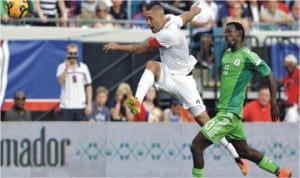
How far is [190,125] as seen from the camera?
2059cm

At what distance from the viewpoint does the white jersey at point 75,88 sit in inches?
850

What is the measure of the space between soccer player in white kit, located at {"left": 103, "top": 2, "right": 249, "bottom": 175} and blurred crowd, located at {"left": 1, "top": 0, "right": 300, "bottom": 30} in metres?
5.50

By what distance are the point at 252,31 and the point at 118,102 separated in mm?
3892

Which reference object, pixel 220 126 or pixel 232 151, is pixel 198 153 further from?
pixel 232 151

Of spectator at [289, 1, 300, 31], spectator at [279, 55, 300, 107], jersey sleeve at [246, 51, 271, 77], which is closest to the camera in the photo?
jersey sleeve at [246, 51, 271, 77]

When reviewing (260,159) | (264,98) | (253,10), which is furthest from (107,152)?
(253,10)

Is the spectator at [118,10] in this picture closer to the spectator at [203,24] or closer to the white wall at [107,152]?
the spectator at [203,24]

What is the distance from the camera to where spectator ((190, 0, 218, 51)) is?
23375 millimetres

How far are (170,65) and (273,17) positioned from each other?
7.71m

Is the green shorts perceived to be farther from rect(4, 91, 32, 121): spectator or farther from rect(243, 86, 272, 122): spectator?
rect(4, 91, 32, 121): spectator

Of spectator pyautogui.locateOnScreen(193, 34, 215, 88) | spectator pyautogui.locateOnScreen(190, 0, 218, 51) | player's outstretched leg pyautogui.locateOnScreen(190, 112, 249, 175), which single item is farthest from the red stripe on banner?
player's outstretched leg pyautogui.locateOnScreen(190, 112, 249, 175)

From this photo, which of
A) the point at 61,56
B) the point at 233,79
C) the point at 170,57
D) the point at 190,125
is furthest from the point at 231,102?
the point at 61,56

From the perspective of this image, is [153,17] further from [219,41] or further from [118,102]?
[219,41]

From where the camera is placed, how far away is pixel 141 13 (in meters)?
23.8
